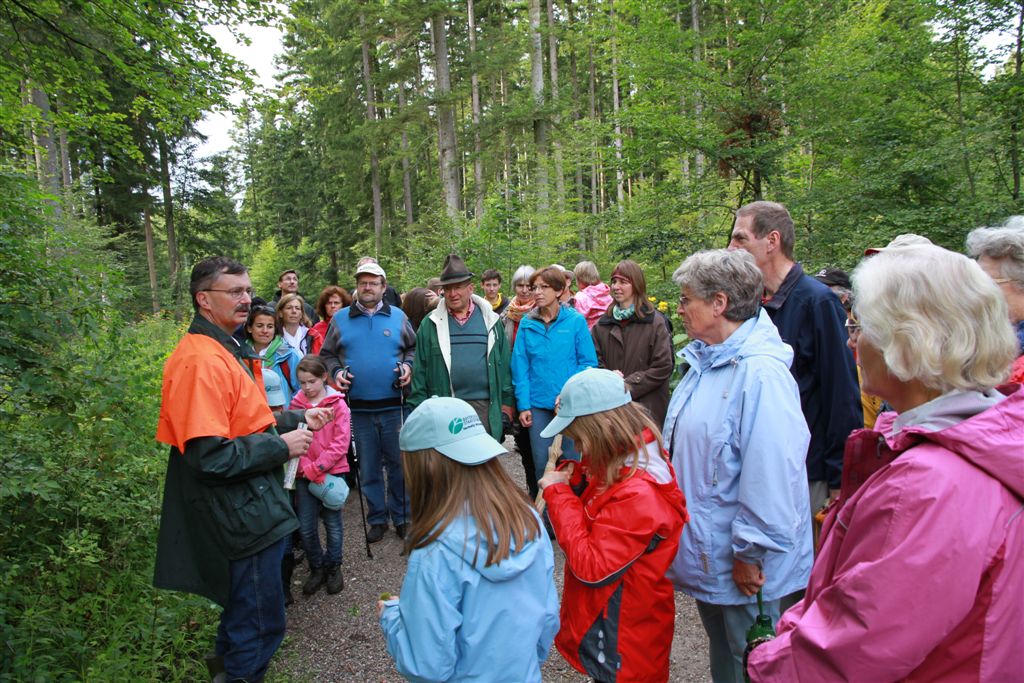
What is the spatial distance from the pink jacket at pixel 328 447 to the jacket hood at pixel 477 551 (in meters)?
2.72

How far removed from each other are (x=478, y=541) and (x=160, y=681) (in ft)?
8.44

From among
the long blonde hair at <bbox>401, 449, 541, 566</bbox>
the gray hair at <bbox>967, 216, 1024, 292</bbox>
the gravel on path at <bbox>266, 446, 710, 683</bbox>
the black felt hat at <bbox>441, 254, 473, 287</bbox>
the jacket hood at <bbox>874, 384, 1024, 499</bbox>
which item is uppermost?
the black felt hat at <bbox>441, 254, 473, 287</bbox>

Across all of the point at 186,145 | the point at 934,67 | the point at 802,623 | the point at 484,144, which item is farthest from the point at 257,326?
the point at 186,145

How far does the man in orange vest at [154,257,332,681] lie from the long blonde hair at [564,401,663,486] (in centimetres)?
148

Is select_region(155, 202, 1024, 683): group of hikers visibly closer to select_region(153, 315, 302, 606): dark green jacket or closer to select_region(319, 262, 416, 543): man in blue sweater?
select_region(153, 315, 302, 606): dark green jacket

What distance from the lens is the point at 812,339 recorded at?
3043 mm

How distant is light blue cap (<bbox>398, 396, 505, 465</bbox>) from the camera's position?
6.79 feet

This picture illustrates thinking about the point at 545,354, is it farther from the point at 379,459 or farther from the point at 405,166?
the point at 405,166

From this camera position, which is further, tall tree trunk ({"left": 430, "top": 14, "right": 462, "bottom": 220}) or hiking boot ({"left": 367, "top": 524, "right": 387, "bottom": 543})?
tall tree trunk ({"left": 430, "top": 14, "right": 462, "bottom": 220})

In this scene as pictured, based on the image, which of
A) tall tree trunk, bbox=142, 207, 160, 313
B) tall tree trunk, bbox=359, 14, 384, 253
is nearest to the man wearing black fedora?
tall tree trunk, bbox=142, 207, 160, 313

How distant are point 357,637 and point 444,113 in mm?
19202

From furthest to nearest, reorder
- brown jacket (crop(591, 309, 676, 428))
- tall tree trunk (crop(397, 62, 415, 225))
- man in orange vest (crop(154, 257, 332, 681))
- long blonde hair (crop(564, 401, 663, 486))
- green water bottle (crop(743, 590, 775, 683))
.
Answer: tall tree trunk (crop(397, 62, 415, 225)) → brown jacket (crop(591, 309, 676, 428)) → man in orange vest (crop(154, 257, 332, 681)) → long blonde hair (crop(564, 401, 663, 486)) → green water bottle (crop(743, 590, 775, 683))

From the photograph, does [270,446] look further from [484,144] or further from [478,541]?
[484,144]

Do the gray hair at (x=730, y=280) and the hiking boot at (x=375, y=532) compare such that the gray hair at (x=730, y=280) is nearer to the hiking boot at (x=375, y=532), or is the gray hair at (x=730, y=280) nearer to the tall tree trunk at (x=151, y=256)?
the hiking boot at (x=375, y=532)
